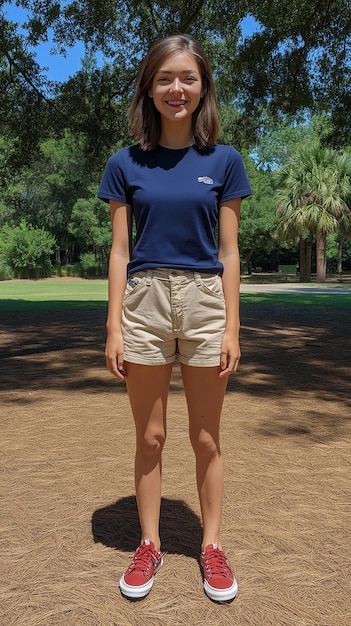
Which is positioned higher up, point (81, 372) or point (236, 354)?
point (236, 354)

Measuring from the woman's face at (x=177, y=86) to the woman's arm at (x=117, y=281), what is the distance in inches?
17.2

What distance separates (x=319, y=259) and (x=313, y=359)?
2828cm

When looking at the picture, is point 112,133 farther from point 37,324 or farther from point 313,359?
point 313,359

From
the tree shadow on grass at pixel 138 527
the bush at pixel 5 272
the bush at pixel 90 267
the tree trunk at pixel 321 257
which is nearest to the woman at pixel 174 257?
the tree shadow on grass at pixel 138 527

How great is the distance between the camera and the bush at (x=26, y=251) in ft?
149

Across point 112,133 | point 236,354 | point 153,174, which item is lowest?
point 236,354

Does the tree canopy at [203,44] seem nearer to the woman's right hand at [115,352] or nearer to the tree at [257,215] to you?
the woman's right hand at [115,352]

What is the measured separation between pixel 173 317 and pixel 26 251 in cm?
4473

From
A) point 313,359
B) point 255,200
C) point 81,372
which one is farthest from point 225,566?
point 255,200

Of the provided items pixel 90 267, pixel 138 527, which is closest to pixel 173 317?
pixel 138 527

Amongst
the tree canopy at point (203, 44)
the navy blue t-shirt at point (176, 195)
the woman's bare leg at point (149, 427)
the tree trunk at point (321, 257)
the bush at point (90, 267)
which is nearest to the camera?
the navy blue t-shirt at point (176, 195)

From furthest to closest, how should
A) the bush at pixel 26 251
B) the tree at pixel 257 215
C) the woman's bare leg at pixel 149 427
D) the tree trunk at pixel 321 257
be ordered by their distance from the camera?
1. the bush at pixel 26 251
2. the tree at pixel 257 215
3. the tree trunk at pixel 321 257
4. the woman's bare leg at pixel 149 427

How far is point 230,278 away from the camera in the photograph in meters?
2.52

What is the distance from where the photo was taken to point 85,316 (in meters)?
15.0
